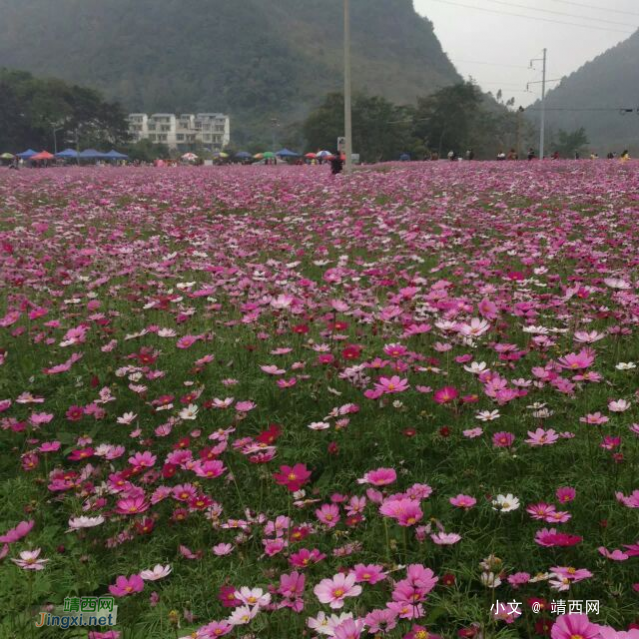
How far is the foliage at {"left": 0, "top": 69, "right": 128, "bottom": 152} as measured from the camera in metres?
69.9

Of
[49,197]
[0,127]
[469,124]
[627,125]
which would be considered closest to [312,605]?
[49,197]

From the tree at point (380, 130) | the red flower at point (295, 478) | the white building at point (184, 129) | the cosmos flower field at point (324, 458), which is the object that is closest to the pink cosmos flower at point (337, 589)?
the cosmos flower field at point (324, 458)

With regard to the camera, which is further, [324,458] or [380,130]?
[380,130]

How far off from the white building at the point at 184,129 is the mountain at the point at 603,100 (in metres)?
Result: 69.3

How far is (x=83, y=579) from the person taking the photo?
80.2 inches

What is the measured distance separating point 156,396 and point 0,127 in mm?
76841

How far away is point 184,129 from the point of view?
463 feet

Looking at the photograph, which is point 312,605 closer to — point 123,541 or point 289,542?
point 289,542

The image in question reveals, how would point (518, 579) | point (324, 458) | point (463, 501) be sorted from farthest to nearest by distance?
point (324, 458), point (463, 501), point (518, 579)

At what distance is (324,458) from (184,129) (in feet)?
487

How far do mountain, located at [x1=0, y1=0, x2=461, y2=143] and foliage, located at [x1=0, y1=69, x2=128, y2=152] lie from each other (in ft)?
165

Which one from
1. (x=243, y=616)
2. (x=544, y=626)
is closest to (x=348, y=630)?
(x=243, y=616)

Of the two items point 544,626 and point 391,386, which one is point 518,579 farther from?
point 391,386

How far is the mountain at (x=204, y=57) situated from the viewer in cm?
14738
